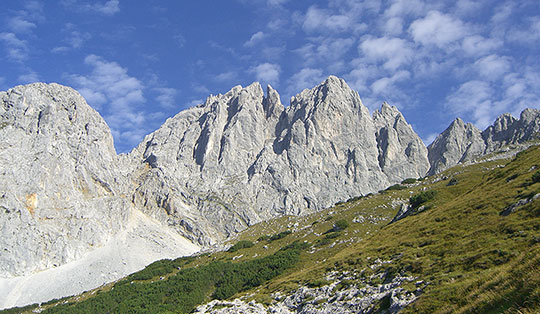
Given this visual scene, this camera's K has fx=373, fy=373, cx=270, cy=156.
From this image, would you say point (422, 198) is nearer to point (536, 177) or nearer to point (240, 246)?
point (536, 177)

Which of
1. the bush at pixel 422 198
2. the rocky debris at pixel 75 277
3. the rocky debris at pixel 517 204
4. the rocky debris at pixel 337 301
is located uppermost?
the rocky debris at pixel 75 277

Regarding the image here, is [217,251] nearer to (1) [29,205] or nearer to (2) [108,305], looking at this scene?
(2) [108,305]

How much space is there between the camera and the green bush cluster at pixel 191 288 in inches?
3302

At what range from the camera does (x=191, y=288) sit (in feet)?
314

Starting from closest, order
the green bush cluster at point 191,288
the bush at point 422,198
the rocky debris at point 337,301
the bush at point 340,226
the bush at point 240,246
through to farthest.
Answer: the rocky debris at point 337,301 < the bush at point 422,198 < the green bush cluster at point 191,288 < the bush at point 340,226 < the bush at point 240,246

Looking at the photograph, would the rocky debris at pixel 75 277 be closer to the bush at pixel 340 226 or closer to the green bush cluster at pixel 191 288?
the green bush cluster at pixel 191 288

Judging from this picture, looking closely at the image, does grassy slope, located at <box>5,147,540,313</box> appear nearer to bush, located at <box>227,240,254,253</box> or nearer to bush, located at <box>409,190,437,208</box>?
bush, located at <box>409,190,437,208</box>

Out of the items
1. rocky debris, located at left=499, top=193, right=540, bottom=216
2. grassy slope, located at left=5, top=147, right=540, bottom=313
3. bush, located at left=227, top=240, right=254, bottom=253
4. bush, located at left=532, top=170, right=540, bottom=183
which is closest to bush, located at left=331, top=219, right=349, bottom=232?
grassy slope, located at left=5, top=147, right=540, bottom=313

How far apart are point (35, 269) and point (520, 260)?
200 meters

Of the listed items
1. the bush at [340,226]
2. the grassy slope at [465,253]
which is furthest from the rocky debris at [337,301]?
the bush at [340,226]

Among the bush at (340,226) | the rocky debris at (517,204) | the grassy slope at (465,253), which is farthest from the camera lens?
the bush at (340,226)

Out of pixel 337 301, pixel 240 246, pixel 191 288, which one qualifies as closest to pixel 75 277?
pixel 240 246

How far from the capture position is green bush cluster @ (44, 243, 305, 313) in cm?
8388

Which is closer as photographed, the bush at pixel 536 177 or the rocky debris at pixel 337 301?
the rocky debris at pixel 337 301
